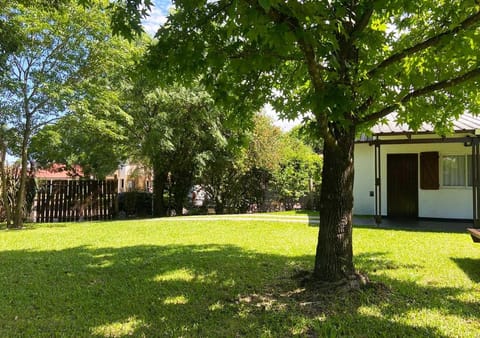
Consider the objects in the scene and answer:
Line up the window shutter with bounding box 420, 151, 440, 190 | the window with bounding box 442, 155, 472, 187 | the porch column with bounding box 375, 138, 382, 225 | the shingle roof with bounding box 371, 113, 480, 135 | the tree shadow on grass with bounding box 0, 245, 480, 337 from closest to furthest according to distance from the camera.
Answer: the tree shadow on grass with bounding box 0, 245, 480, 337 → the shingle roof with bounding box 371, 113, 480, 135 → the porch column with bounding box 375, 138, 382, 225 → the window with bounding box 442, 155, 472, 187 → the window shutter with bounding box 420, 151, 440, 190

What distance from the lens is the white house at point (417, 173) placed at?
1140cm

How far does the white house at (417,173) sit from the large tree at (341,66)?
579 cm

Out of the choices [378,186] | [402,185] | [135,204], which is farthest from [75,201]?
[402,185]

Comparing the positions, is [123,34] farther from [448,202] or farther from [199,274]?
[448,202]

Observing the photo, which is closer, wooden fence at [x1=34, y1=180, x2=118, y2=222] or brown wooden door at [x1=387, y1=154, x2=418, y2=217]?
brown wooden door at [x1=387, y1=154, x2=418, y2=217]

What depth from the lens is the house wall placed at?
12.0 meters

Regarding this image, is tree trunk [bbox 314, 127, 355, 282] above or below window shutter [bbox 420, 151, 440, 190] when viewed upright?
below

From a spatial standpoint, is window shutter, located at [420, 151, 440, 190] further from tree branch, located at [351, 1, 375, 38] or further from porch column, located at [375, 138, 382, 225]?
tree branch, located at [351, 1, 375, 38]

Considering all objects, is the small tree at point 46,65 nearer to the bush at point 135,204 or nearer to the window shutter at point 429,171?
the bush at point 135,204

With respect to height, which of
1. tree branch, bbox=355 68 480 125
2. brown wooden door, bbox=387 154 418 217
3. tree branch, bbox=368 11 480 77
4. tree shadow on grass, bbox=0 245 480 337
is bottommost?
tree shadow on grass, bbox=0 245 480 337

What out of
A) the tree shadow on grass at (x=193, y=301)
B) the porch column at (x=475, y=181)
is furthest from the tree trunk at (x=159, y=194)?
the porch column at (x=475, y=181)

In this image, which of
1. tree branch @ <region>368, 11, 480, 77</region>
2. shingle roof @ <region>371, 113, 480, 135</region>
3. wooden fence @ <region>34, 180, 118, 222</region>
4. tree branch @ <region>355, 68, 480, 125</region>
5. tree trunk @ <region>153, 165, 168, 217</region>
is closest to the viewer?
tree branch @ <region>368, 11, 480, 77</region>

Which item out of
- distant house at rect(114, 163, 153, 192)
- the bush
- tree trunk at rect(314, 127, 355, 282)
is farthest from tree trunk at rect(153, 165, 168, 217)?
tree trunk at rect(314, 127, 355, 282)

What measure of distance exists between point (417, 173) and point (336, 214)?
9.34m
